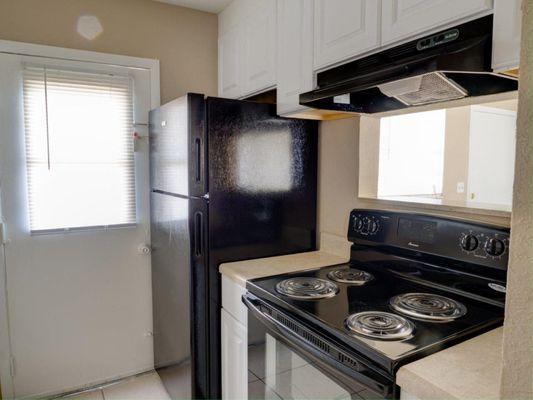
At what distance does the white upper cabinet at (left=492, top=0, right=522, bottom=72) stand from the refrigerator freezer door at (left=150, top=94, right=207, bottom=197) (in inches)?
46.6

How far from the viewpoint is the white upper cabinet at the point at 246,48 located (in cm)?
189

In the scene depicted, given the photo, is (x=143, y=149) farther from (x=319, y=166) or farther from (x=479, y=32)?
(x=479, y=32)

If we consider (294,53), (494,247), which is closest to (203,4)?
(294,53)

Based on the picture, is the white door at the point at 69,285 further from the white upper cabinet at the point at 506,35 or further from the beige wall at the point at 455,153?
the beige wall at the point at 455,153

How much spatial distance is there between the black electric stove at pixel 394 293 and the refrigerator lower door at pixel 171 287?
1.69 feet

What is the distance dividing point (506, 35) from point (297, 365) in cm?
111

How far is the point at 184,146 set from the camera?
1.79 metres

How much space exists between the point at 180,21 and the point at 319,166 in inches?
51.3

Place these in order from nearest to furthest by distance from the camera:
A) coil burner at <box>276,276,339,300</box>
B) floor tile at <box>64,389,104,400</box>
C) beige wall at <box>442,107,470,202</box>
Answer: coil burner at <box>276,276,339,300</box>
floor tile at <box>64,389,104,400</box>
beige wall at <box>442,107,470,202</box>

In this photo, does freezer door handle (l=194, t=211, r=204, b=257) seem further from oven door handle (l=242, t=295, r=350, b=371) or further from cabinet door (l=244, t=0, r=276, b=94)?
cabinet door (l=244, t=0, r=276, b=94)

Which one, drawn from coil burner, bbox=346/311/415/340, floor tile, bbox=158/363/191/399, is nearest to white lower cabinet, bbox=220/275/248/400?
floor tile, bbox=158/363/191/399

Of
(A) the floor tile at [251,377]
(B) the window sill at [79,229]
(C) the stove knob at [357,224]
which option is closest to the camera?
(A) the floor tile at [251,377]

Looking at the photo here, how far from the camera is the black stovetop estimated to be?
0.98 meters

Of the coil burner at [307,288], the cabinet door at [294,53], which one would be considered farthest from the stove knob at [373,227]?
the cabinet door at [294,53]
